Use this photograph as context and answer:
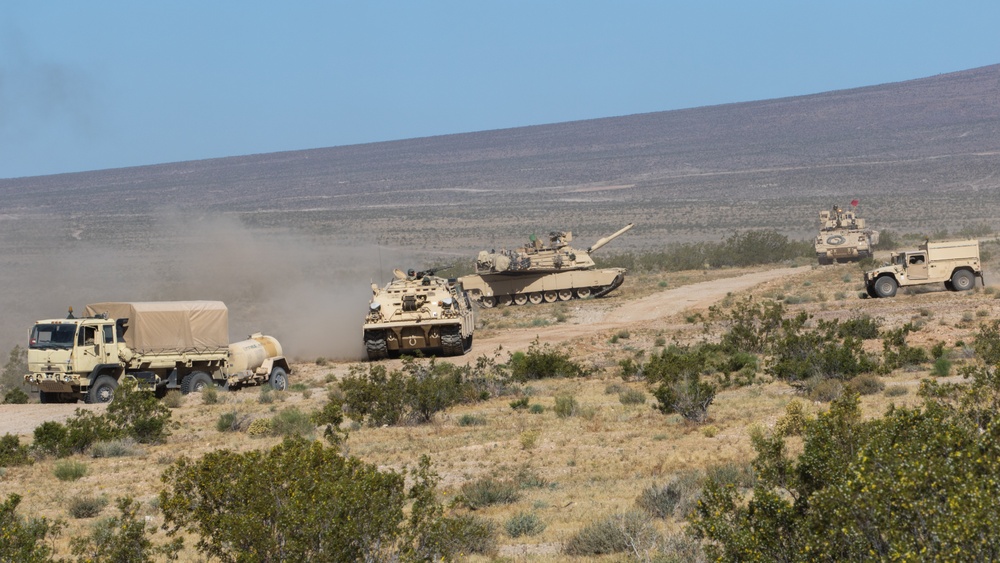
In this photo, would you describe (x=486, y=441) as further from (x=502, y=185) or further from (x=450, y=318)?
(x=502, y=185)

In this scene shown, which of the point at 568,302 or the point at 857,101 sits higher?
the point at 857,101

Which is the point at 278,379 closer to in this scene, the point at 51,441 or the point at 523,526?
the point at 51,441

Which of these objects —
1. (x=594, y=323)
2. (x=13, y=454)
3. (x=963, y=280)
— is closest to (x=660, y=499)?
(x=13, y=454)

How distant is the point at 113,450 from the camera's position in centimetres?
1839

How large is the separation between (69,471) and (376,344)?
52.3 ft

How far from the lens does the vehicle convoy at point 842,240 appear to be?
55188 millimetres

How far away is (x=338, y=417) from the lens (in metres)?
18.3

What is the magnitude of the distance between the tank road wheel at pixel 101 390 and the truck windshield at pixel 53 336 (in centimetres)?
99

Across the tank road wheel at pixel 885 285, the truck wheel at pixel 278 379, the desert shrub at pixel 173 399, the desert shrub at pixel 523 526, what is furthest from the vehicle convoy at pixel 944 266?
the desert shrub at pixel 523 526

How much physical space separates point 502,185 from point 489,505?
13435 cm

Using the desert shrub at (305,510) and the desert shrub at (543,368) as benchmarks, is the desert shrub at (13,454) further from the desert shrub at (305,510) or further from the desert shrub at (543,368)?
the desert shrub at (543,368)

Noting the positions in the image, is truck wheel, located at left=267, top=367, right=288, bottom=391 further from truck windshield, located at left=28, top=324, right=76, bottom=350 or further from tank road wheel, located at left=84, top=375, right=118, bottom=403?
truck windshield, located at left=28, top=324, right=76, bottom=350

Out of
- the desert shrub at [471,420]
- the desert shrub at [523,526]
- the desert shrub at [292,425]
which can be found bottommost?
the desert shrub at [471,420]

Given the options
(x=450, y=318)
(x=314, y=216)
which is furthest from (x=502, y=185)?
(x=450, y=318)
